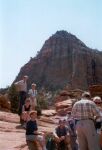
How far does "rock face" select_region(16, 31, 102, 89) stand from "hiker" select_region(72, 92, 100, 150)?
254 feet

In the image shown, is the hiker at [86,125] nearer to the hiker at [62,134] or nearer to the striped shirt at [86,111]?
the striped shirt at [86,111]

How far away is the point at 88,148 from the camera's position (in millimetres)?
9961

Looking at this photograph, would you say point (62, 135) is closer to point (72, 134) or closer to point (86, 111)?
point (72, 134)

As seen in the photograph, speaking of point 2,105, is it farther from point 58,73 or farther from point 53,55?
point 53,55

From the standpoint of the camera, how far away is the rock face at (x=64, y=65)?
92.5 m

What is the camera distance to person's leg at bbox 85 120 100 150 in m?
9.87

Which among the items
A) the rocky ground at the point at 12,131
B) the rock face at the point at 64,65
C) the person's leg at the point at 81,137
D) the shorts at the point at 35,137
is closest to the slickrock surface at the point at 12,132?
the rocky ground at the point at 12,131

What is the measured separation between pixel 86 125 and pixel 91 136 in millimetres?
249

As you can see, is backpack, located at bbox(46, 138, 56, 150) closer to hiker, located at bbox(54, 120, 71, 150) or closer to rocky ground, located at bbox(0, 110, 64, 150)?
hiker, located at bbox(54, 120, 71, 150)

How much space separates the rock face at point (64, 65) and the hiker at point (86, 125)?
7748 cm

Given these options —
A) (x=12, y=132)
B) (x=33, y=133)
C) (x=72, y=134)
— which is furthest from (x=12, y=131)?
(x=33, y=133)

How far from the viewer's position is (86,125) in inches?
391

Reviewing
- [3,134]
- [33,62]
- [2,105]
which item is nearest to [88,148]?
[3,134]

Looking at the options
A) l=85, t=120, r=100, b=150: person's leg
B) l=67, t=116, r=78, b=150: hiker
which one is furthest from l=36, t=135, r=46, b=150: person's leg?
l=85, t=120, r=100, b=150: person's leg
